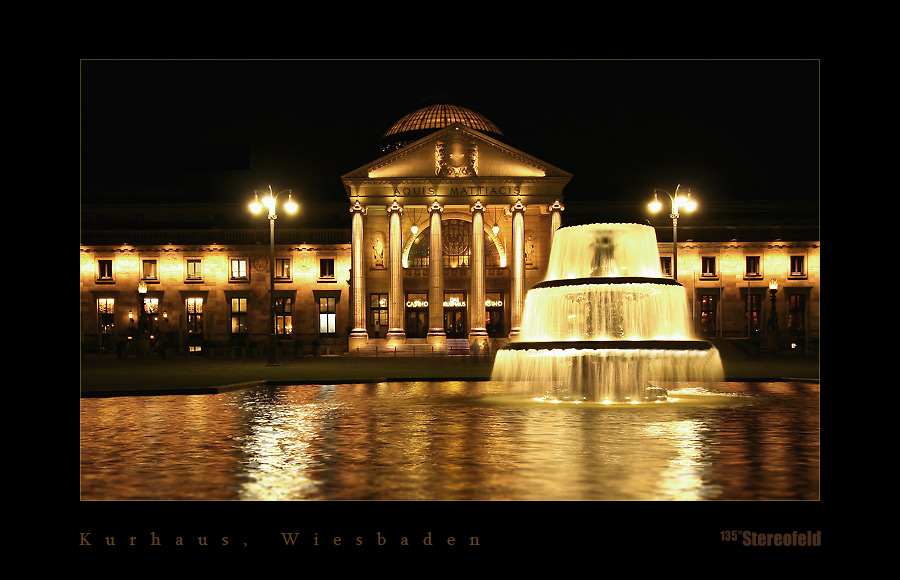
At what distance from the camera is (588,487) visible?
10.1 m

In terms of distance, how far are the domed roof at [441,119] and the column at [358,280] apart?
18.7m

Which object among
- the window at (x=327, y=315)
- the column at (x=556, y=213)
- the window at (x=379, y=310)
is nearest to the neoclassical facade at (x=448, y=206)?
the column at (x=556, y=213)

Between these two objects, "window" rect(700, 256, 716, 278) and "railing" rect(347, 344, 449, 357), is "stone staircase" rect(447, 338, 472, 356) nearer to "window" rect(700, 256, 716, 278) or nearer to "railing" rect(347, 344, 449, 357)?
"railing" rect(347, 344, 449, 357)

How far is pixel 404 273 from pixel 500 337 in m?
7.94

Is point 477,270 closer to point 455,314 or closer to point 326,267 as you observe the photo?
point 455,314

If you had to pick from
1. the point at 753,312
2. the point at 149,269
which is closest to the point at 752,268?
the point at 753,312

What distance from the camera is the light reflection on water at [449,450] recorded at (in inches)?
400

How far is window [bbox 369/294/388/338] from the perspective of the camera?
2682 inches

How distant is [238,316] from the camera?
75.1m

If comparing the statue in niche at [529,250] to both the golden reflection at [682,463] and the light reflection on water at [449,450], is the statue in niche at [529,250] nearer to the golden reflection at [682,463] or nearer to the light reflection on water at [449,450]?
the light reflection on water at [449,450]

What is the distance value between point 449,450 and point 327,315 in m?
62.8

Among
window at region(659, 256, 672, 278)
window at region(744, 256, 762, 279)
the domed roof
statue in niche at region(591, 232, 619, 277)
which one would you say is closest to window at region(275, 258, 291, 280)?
the domed roof

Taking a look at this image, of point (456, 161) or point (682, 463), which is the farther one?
point (456, 161)

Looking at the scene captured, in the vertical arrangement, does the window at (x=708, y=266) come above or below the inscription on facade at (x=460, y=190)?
below
